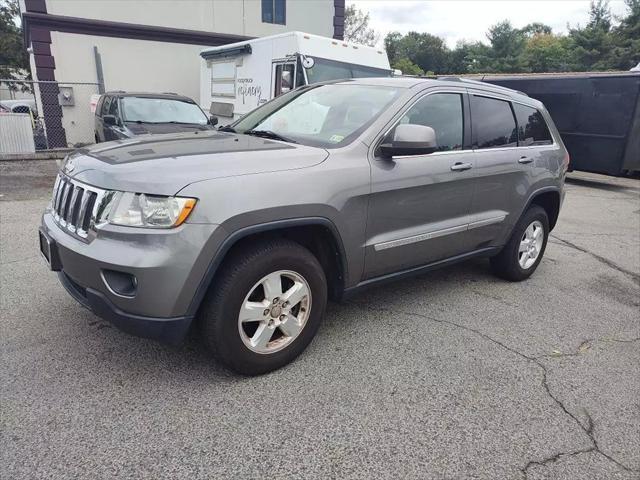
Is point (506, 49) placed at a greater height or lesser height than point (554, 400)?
greater

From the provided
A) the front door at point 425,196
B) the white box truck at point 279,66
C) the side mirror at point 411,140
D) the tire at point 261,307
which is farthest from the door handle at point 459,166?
the white box truck at point 279,66

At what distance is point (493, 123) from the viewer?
417cm

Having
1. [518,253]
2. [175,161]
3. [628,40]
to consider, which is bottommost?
[518,253]

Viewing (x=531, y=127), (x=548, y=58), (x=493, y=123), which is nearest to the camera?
(x=493, y=123)

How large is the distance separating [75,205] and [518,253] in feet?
12.7

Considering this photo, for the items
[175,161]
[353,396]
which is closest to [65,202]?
[175,161]

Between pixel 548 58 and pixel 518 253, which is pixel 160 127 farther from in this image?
pixel 548 58

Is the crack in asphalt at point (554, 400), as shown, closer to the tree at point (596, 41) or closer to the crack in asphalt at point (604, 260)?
the crack in asphalt at point (604, 260)

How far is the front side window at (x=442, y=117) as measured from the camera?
11.5 ft

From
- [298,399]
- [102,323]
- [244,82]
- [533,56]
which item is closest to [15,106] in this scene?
[244,82]

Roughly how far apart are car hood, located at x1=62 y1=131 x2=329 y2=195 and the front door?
588 millimetres

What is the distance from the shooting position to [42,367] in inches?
112

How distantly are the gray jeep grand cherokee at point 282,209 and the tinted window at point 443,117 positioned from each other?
1cm

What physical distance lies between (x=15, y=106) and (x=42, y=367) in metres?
21.7
